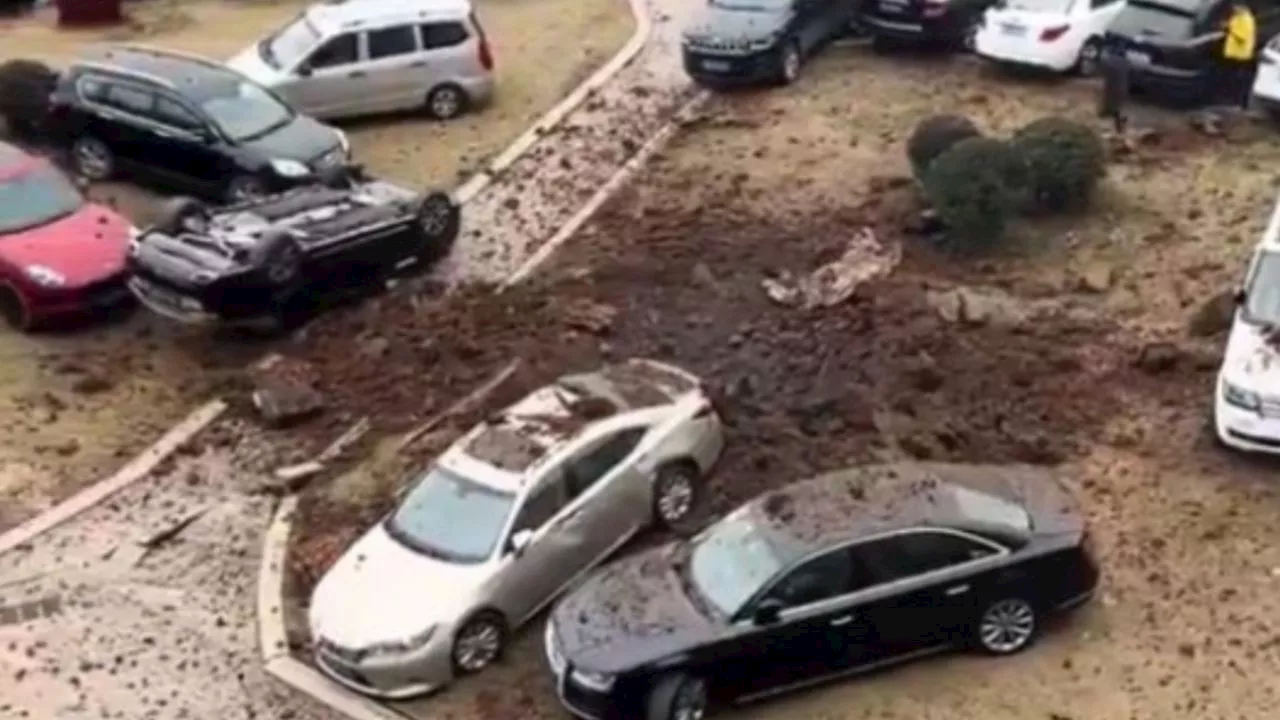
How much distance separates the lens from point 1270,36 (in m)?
30.1

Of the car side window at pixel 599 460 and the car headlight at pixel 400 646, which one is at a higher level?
the car side window at pixel 599 460

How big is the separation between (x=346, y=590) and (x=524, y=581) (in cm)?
140

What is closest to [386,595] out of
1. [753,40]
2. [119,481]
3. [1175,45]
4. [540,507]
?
[540,507]

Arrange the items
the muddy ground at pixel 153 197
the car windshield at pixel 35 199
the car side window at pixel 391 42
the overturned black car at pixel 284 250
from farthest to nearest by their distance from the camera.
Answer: the car side window at pixel 391 42 < the car windshield at pixel 35 199 < the overturned black car at pixel 284 250 < the muddy ground at pixel 153 197

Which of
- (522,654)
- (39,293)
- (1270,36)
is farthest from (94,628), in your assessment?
(1270,36)

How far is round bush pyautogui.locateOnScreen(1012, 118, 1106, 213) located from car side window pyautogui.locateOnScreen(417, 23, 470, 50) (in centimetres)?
744

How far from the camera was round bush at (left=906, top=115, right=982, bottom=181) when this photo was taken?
26734 mm

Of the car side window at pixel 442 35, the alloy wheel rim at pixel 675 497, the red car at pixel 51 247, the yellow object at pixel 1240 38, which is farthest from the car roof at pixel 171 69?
the yellow object at pixel 1240 38

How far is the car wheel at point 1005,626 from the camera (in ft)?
60.4

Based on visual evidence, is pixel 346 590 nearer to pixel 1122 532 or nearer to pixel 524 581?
pixel 524 581

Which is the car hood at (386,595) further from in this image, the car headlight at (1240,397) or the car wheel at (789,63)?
the car wheel at (789,63)

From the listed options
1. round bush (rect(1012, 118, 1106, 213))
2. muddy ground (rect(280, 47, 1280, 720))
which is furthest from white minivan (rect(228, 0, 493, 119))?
round bush (rect(1012, 118, 1106, 213))

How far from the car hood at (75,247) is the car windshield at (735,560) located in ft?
27.7

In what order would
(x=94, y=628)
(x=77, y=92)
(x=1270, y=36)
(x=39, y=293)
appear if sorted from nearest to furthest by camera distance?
1. (x=94, y=628)
2. (x=39, y=293)
3. (x=77, y=92)
4. (x=1270, y=36)
